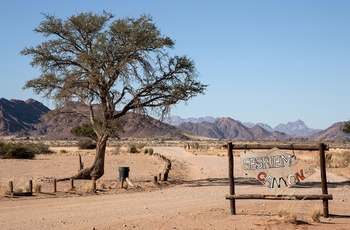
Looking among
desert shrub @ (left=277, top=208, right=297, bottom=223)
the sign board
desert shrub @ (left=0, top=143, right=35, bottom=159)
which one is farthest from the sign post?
desert shrub @ (left=0, top=143, right=35, bottom=159)

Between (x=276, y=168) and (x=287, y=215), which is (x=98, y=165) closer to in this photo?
(x=276, y=168)

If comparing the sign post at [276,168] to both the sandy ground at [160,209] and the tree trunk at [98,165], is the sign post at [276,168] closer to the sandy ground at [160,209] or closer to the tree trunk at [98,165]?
the sandy ground at [160,209]

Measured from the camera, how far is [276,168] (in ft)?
51.0

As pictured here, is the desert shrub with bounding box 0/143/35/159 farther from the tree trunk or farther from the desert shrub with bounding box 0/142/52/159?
the tree trunk

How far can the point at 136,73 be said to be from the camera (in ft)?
91.9

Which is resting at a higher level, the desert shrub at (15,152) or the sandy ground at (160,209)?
the desert shrub at (15,152)

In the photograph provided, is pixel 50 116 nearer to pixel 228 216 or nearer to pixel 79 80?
pixel 79 80

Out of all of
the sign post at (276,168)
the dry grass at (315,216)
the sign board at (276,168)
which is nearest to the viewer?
the dry grass at (315,216)

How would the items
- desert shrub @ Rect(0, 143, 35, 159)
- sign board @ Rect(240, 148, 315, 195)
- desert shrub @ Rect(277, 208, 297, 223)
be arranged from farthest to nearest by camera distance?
desert shrub @ Rect(0, 143, 35, 159) → sign board @ Rect(240, 148, 315, 195) → desert shrub @ Rect(277, 208, 297, 223)

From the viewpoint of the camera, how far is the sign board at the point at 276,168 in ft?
50.4

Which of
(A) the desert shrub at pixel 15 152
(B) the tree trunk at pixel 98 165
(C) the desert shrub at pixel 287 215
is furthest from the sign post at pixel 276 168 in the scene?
(A) the desert shrub at pixel 15 152

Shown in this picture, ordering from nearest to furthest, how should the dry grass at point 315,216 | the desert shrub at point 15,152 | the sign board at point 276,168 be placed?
the dry grass at point 315,216 < the sign board at point 276,168 < the desert shrub at point 15,152

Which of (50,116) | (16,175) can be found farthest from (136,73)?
(16,175)

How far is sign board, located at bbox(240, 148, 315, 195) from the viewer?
1538cm
